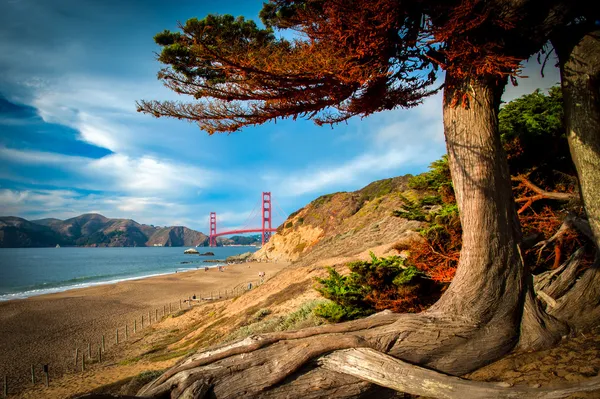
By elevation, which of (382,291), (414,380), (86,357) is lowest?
(86,357)

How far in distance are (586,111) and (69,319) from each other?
31820 mm

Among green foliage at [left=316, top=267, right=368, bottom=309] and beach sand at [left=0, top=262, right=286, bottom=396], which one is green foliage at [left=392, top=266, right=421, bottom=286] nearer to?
green foliage at [left=316, top=267, right=368, bottom=309]

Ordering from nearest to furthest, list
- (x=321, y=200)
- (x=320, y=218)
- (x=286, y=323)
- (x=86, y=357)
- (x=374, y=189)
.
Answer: (x=286, y=323), (x=86, y=357), (x=374, y=189), (x=320, y=218), (x=321, y=200)

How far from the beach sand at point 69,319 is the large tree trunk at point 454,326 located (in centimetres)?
1624

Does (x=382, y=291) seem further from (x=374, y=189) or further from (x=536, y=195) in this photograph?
(x=374, y=189)

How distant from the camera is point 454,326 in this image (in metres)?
3.68

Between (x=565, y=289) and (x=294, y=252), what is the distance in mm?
58003

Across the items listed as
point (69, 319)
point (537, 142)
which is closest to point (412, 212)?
point (537, 142)

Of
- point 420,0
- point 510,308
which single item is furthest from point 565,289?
point 420,0

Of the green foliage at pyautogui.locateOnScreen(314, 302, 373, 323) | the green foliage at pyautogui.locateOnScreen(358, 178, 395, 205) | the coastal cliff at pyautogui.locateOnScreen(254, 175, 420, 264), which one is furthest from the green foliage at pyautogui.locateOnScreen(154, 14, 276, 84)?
the green foliage at pyautogui.locateOnScreen(358, 178, 395, 205)

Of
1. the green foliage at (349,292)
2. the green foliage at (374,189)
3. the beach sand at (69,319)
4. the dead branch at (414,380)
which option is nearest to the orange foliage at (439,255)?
the green foliage at (349,292)

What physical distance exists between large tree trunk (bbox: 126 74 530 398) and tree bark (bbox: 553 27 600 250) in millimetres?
1057

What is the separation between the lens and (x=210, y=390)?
3260 millimetres

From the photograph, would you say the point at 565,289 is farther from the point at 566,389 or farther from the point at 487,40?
the point at 487,40
